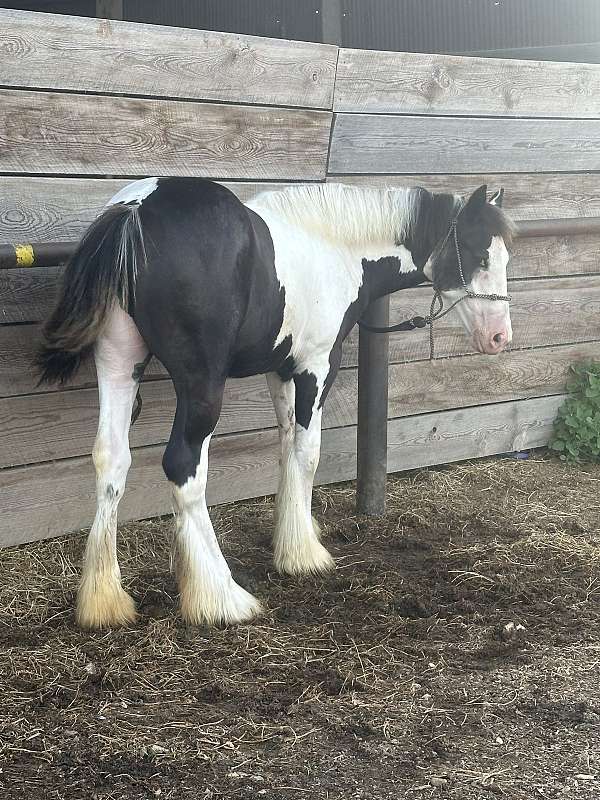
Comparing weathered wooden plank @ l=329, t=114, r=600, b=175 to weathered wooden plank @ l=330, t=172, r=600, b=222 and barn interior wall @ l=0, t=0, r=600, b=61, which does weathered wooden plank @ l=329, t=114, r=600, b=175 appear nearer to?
weathered wooden plank @ l=330, t=172, r=600, b=222

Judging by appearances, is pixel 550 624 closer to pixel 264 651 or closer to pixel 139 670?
pixel 264 651

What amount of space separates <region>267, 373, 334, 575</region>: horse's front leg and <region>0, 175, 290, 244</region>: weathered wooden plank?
97 centimetres

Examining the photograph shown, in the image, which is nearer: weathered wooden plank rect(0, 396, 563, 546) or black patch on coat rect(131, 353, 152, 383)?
black patch on coat rect(131, 353, 152, 383)

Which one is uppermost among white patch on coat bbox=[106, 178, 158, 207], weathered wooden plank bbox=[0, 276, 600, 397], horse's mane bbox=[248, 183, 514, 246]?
white patch on coat bbox=[106, 178, 158, 207]

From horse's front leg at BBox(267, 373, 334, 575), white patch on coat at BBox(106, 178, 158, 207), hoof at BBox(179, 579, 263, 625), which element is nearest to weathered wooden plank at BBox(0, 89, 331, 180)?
white patch on coat at BBox(106, 178, 158, 207)

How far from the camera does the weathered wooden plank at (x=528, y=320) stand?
15.2 ft

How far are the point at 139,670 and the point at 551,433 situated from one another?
11.0 ft

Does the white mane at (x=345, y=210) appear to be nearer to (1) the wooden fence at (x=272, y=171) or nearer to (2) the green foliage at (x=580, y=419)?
(1) the wooden fence at (x=272, y=171)

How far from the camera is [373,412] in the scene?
423 centimetres

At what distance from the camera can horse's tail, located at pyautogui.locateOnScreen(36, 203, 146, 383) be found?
2812mm

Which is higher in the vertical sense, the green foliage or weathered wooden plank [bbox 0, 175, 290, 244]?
weathered wooden plank [bbox 0, 175, 290, 244]

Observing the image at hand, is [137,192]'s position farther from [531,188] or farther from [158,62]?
[531,188]

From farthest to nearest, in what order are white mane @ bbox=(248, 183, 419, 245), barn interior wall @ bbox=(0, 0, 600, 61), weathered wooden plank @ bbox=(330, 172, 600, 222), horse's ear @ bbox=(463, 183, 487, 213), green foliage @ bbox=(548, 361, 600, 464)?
1. barn interior wall @ bbox=(0, 0, 600, 61)
2. green foliage @ bbox=(548, 361, 600, 464)
3. weathered wooden plank @ bbox=(330, 172, 600, 222)
4. horse's ear @ bbox=(463, 183, 487, 213)
5. white mane @ bbox=(248, 183, 419, 245)

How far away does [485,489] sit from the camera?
4734mm
